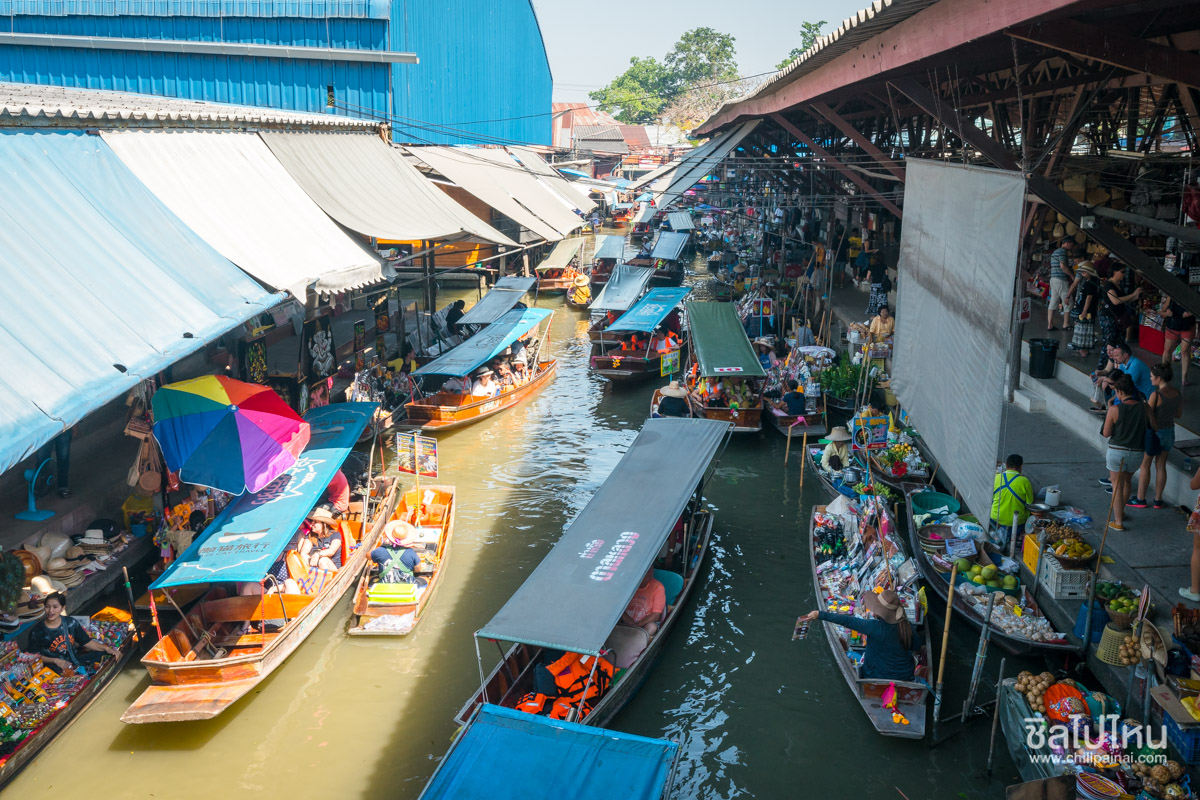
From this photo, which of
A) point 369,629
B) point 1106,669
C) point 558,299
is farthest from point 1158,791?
point 558,299

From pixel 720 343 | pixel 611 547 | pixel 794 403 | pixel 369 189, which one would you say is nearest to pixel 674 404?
pixel 794 403

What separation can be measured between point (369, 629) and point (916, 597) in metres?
6.16

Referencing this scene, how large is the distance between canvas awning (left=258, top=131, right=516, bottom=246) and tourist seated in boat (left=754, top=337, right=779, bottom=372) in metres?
6.50

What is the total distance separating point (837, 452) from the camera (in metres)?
13.6

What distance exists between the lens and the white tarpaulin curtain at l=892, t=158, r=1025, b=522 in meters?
6.54

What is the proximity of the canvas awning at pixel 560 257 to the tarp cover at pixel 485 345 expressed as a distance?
415 inches

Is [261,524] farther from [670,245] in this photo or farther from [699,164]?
[670,245]

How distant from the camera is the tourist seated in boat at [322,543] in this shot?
10695 millimetres

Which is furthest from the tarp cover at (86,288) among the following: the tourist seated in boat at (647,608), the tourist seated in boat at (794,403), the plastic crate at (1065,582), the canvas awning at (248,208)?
the tourist seated in boat at (794,403)

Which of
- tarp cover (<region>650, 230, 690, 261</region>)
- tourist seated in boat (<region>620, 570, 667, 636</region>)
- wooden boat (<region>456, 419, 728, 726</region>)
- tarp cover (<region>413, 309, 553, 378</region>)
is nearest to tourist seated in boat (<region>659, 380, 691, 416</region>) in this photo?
wooden boat (<region>456, 419, 728, 726</region>)

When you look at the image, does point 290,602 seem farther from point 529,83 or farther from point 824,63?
point 529,83

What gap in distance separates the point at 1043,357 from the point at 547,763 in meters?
11.1

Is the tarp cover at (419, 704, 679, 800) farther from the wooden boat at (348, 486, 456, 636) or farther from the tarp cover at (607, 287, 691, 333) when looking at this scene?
the tarp cover at (607, 287, 691, 333)

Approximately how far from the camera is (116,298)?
8422 mm
